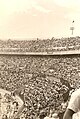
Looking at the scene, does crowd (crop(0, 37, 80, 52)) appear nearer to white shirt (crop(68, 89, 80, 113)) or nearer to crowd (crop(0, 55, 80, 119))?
crowd (crop(0, 55, 80, 119))

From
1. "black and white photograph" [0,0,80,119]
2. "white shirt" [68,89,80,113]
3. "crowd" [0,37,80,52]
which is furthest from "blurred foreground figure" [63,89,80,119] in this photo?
"crowd" [0,37,80,52]

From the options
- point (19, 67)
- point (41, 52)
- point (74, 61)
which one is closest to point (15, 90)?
point (19, 67)

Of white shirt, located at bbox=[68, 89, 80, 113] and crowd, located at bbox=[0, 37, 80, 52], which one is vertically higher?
crowd, located at bbox=[0, 37, 80, 52]

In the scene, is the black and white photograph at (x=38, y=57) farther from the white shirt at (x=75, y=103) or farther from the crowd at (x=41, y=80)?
the white shirt at (x=75, y=103)

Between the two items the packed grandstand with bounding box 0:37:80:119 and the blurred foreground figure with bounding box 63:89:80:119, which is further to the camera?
the packed grandstand with bounding box 0:37:80:119

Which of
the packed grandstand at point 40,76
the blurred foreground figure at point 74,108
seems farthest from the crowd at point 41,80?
the blurred foreground figure at point 74,108

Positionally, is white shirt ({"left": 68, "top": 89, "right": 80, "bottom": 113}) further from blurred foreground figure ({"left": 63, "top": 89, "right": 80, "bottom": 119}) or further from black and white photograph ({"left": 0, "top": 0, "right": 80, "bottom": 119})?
black and white photograph ({"left": 0, "top": 0, "right": 80, "bottom": 119})

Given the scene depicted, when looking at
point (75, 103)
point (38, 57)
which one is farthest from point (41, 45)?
point (75, 103)

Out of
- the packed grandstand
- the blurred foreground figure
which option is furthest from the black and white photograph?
the blurred foreground figure
